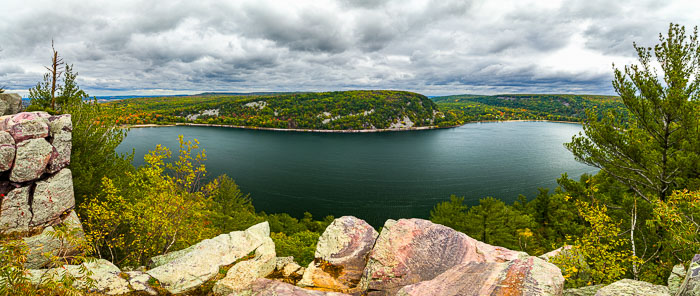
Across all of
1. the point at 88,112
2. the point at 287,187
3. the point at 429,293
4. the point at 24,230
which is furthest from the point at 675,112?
the point at 287,187

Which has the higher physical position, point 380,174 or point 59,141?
point 59,141

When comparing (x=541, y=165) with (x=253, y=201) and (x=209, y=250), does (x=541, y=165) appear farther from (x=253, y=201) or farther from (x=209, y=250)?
(x=209, y=250)

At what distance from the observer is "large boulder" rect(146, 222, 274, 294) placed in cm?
1056

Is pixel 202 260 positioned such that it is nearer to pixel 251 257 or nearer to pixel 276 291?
pixel 251 257

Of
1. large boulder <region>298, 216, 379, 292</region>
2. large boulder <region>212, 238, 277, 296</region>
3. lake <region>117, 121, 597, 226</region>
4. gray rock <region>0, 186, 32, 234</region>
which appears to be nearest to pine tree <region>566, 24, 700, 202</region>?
large boulder <region>298, 216, 379, 292</region>

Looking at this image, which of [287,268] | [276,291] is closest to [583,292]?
[276,291]

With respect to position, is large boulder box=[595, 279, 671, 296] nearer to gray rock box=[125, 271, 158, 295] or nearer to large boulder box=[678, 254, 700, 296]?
large boulder box=[678, 254, 700, 296]

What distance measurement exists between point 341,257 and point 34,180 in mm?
13733

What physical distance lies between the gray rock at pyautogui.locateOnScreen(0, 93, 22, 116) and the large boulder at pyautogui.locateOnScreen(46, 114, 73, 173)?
11.2 metres

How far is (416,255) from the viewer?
11258mm

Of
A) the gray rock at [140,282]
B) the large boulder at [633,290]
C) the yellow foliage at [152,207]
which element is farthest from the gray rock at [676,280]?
the yellow foliage at [152,207]

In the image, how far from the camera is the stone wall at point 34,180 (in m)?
11.2

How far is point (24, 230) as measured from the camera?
1144cm

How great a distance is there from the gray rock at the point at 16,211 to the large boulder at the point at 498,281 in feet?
51.0
